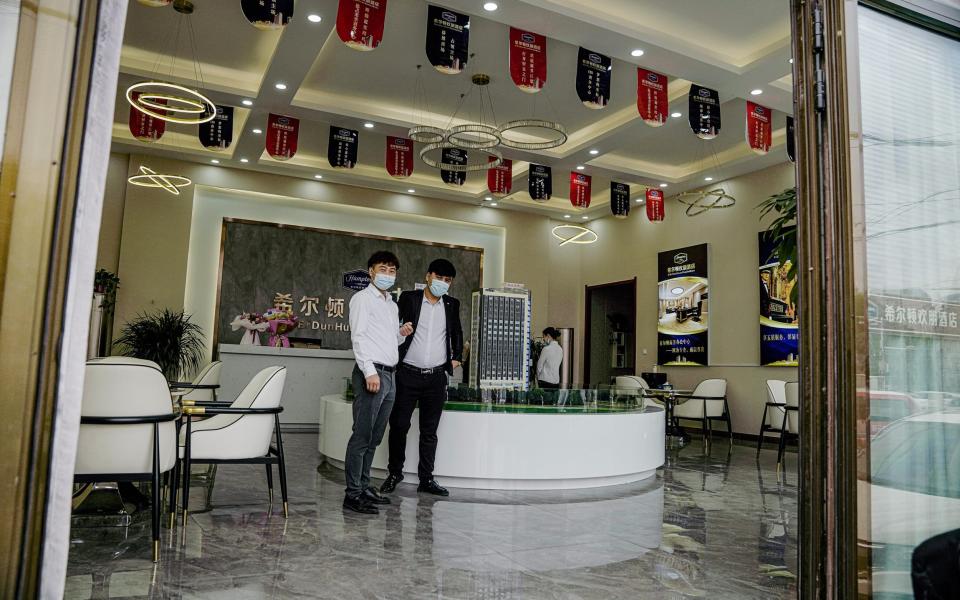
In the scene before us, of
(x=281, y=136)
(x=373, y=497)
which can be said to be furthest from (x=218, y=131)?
(x=373, y=497)

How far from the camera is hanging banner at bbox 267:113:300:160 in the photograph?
26.7 ft

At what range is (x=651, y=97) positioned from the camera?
6734mm

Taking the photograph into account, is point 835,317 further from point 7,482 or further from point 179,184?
point 179,184

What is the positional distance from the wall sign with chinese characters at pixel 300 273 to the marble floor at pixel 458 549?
19.1ft

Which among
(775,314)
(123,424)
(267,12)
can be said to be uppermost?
(267,12)

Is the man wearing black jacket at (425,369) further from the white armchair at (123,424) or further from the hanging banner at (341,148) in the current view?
the hanging banner at (341,148)

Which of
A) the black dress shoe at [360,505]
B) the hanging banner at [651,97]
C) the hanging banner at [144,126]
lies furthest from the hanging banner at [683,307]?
the hanging banner at [144,126]

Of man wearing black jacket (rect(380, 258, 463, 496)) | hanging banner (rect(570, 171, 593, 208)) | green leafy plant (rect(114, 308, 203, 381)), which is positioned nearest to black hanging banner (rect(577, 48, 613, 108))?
man wearing black jacket (rect(380, 258, 463, 496))

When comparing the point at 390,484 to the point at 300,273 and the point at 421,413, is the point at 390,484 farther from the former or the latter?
the point at 300,273

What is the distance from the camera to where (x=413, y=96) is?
819 cm

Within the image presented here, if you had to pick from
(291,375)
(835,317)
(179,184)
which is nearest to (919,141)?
(835,317)

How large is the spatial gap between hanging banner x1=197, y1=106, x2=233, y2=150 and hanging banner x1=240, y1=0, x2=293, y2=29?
3.28 metres

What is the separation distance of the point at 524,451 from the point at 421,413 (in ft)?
2.88

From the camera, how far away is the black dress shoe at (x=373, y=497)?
13.6ft
